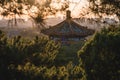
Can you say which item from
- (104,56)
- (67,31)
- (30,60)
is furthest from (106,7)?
(67,31)

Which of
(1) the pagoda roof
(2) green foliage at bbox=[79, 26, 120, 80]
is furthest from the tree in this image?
(1) the pagoda roof

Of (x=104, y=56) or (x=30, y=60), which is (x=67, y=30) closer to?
(x=30, y=60)

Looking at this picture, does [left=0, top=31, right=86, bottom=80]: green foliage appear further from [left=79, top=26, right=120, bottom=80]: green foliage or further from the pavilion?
the pavilion

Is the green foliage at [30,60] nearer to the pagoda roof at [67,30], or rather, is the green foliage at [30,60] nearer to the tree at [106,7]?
the tree at [106,7]

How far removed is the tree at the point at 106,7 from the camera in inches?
322

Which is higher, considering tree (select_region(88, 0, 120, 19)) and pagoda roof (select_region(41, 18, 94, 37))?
tree (select_region(88, 0, 120, 19))

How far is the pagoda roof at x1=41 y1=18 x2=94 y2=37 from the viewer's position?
30.3 m

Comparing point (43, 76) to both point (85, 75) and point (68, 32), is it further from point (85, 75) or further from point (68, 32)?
point (68, 32)

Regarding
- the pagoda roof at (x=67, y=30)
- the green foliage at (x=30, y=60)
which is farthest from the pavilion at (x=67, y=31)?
the green foliage at (x=30, y=60)

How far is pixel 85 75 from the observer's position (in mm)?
10125

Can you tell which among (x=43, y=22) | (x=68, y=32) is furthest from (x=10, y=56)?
(x=68, y=32)

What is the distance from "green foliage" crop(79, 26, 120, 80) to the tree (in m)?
1.07

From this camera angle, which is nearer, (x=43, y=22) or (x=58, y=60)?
(x=43, y=22)

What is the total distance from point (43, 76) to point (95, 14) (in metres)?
2.18
